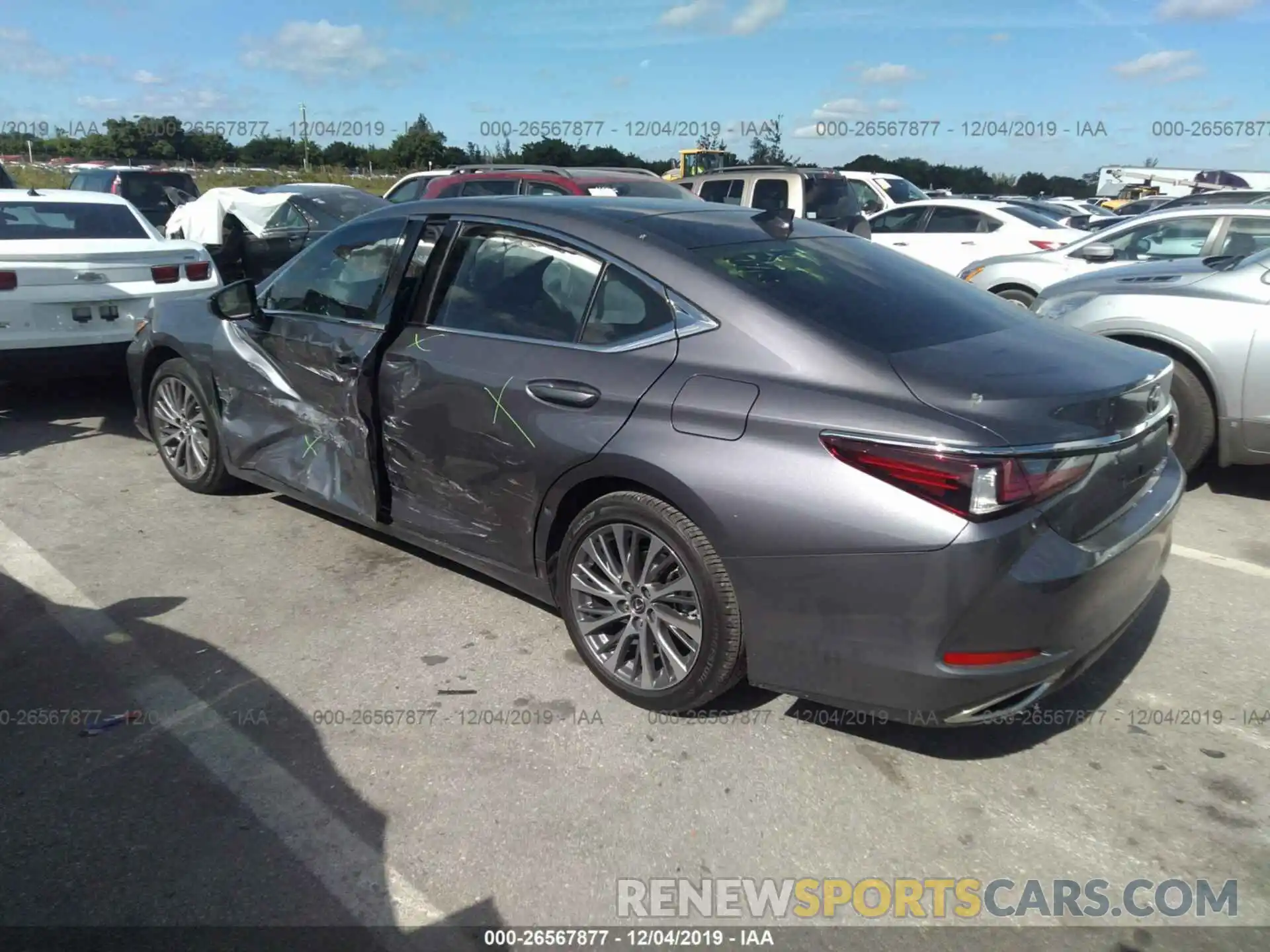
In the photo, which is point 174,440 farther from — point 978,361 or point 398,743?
point 978,361

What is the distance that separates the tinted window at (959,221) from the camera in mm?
12109

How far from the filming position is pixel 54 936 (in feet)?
7.85

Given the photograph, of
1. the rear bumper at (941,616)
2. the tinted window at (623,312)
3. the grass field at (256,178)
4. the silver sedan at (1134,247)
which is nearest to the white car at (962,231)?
the silver sedan at (1134,247)

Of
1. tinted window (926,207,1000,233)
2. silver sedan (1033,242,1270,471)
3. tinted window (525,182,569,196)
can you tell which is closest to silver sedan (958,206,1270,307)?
silver sedan (1033,242,1270,471)

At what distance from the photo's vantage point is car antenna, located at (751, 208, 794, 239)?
3766 millimetres

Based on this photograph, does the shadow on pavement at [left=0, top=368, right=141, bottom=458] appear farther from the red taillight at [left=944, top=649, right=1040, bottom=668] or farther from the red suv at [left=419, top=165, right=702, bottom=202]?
the red taillight at [left=944, top=649, right=1040, bottom=668]

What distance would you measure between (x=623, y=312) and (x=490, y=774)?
1586mm

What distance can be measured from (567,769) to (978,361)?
1.81 metres

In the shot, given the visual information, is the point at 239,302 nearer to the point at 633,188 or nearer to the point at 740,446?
the point at 740,446

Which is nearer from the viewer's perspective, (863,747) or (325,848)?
(325,848)

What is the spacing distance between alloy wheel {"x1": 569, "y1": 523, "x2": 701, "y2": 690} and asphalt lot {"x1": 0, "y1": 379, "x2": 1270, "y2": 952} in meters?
0.18

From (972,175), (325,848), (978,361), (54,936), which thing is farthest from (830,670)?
(972,175)

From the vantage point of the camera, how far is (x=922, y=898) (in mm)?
2549

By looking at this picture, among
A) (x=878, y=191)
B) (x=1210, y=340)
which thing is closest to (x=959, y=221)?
(x=878, y=191)
